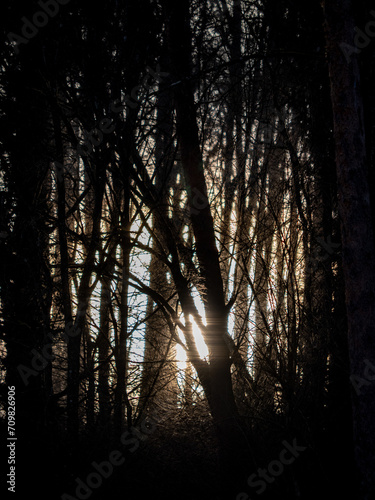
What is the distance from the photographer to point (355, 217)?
191 inches

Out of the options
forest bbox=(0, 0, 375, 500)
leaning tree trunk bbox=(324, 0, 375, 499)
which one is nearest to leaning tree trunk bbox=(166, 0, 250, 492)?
forest bbox=(0, 0, 375, 500)

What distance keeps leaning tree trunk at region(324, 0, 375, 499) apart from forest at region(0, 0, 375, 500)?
0.02 meters

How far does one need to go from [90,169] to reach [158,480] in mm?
4346

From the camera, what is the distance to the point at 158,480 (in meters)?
5.58

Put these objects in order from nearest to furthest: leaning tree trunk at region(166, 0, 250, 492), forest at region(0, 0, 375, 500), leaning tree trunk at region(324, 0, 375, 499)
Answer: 1. leaning tree trunk at region(324, 0, 375, 499)
2. forest at region(0, 0, 375, 500)
3. leaning tree trunk at region(166, 0, 250, 492)

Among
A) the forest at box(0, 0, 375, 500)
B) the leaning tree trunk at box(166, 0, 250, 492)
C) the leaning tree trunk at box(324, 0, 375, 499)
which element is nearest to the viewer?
the leaning tree trunk at box(324, 0, 375, 499)

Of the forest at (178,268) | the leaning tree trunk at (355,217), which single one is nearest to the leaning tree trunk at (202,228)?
the forest at (178,268)

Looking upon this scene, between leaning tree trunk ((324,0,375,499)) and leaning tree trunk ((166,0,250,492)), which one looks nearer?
leaning tree trunk ((324,0,375,499))

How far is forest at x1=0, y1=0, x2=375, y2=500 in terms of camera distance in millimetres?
4969

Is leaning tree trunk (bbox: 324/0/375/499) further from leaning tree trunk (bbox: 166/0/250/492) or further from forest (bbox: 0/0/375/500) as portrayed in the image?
leaning tree trunk (bbox: 166/0/250/492)

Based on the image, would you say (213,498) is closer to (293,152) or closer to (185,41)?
(293,152)

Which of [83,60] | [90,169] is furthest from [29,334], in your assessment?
[83,60]

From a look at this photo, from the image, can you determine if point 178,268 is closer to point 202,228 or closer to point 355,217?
point 202,228

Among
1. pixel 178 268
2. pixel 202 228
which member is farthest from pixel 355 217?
pixel 178 268
